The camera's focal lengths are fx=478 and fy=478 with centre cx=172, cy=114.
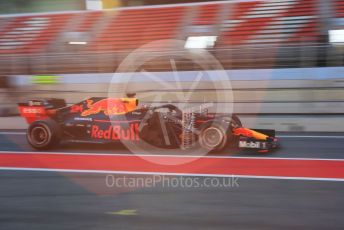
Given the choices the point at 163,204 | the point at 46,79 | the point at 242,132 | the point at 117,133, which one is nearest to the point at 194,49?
the point at 46,79

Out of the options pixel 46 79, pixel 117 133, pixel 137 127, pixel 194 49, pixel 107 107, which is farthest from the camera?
pixel 194 49

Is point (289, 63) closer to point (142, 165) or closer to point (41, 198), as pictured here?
point (142, 165)

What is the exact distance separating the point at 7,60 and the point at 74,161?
811 cm

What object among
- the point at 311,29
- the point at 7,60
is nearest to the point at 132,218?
the point at 7,60

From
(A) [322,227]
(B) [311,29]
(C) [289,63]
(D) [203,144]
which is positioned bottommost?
(A) [322,227]

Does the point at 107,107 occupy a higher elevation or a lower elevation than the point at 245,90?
lower

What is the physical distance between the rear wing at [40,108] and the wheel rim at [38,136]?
0.25 meters

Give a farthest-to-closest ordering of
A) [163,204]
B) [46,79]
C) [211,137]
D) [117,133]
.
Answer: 1. [46,79]
2. [117,133]
3. [211,137]
4. [163,204]

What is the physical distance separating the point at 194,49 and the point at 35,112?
6.45 meters

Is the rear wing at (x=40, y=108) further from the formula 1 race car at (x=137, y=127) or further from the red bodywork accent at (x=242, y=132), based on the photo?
the red bodywork accent at (x=242, y=132)

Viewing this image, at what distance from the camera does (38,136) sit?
8.12 m

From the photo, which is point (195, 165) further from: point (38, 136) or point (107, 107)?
point (38, 136)

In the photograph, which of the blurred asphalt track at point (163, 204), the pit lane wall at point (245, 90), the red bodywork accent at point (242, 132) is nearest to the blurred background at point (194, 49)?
the pit lane wall at point (245, 90)

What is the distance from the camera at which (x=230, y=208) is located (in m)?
4.79
